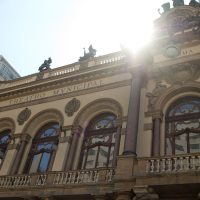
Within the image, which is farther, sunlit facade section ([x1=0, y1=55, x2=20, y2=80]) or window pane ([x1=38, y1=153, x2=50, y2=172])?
sunlit facade section ([x1=0, y1=55, x2=20, y2=80])

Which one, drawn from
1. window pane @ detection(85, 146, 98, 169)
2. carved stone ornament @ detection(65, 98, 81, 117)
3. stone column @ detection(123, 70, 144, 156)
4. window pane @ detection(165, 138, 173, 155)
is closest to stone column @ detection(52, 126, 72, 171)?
carved stone ornament @ detection(65, 98, 81, 117)

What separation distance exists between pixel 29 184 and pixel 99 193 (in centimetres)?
396

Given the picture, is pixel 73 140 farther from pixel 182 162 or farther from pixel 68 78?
pixel 182 162

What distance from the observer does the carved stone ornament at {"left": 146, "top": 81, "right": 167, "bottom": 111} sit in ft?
54.9

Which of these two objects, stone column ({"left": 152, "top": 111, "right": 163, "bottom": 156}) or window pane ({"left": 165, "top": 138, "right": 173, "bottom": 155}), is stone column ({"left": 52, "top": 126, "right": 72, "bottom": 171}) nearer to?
stone column ({"left": 152, "top": 111, "right": 163, "bottom": 156})

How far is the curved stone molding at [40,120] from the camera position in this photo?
20.2 metres

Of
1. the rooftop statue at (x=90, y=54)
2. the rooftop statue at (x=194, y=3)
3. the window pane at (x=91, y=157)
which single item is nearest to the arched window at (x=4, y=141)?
the window pane at (x=91, y=157)

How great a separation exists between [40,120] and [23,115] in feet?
4.21

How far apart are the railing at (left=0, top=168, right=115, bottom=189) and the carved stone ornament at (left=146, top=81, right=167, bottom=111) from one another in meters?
4.22

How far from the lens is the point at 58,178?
1539 centimetres

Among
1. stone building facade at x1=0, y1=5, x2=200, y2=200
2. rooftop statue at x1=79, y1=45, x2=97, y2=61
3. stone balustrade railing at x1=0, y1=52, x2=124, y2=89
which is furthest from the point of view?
rooftop statue at x1=79, y1=45, x2=97, y2=61

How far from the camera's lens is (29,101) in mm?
21734

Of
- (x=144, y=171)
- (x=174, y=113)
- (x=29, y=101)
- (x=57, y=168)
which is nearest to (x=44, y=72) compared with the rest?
(x=29, y=101)

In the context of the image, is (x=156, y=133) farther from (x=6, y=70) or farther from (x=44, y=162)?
(x=6, y=70)
